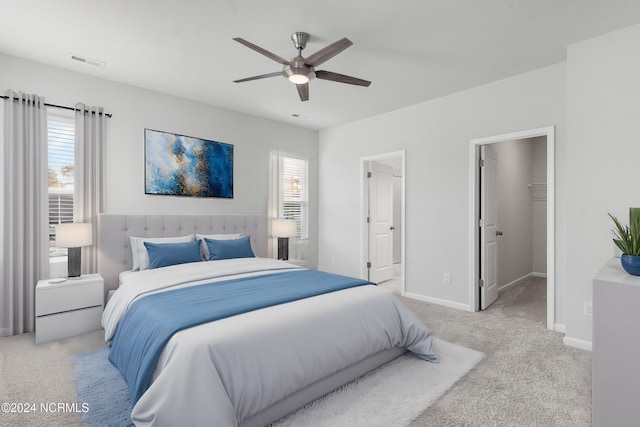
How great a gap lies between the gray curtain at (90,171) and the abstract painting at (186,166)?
48 centimetres

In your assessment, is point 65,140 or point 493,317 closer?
point 65,140

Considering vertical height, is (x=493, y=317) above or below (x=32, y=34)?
below

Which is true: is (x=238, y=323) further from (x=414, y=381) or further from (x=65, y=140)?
(x=65, y=140)

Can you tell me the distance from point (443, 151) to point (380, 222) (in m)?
1.75

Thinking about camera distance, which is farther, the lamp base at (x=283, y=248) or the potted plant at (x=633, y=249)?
the lamp base at (x=283, y=248)

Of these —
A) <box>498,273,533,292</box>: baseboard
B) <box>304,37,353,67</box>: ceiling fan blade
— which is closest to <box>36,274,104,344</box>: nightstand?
<box>304,37,353,67</box>: ceiling fan blade

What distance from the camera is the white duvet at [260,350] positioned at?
1.52m

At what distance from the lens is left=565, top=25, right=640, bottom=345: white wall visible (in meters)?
2.59

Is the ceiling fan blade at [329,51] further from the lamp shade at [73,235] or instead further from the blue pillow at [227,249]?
the lamp shade at [73,235]

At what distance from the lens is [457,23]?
2.53m

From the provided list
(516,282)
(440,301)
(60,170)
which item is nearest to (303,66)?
(60,170)

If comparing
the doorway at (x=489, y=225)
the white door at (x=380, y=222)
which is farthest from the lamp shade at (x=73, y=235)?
the doorway at (x=489, y=225)

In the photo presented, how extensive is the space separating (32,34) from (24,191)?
4.72 feet

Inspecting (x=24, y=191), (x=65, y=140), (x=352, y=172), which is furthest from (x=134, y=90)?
(x=352, y=172)
